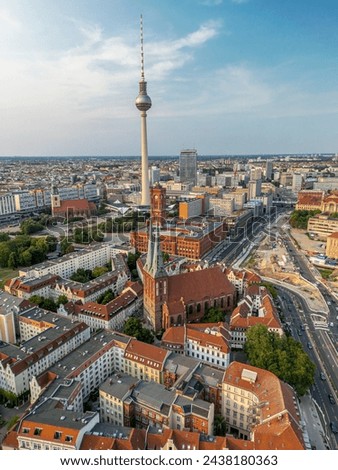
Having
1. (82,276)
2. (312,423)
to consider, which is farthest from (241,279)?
(82,276)

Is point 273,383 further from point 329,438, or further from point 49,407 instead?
point 49,407

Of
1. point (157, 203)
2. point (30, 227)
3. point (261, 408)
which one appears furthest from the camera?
point (30, 227)

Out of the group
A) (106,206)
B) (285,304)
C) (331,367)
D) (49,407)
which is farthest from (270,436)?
(106,206)

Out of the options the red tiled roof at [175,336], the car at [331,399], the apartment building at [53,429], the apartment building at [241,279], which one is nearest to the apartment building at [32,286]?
the red tiled roof at [175,336]

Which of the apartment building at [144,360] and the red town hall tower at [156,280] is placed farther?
the red town hall tower at [156,280]

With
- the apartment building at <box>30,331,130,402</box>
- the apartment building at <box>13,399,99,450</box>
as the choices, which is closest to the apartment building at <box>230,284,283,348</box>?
the apartment building at <box>30,331,130,402</box>

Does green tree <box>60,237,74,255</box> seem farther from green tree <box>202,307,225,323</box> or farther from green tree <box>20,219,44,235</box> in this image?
green tree <box>202,307,225,323</box>

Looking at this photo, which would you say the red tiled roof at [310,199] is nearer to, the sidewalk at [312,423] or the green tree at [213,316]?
the green tree at [213,316]

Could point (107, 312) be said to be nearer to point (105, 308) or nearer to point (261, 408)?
point (105, 308)

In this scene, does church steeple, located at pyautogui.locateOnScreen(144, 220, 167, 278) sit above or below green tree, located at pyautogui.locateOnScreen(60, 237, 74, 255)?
above
